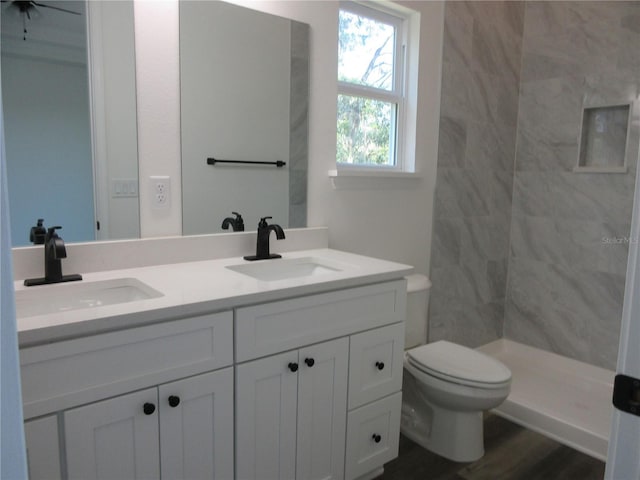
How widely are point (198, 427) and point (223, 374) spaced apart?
160 millimetres

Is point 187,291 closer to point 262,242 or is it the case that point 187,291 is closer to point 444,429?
point 262,242

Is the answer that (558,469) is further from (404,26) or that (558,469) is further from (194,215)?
(404,26)

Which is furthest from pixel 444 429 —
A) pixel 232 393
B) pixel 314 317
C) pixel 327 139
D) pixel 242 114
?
pixel 242 114

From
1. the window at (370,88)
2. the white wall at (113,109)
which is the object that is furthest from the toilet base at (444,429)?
the white wall at (113,109)

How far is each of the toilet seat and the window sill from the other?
858 millimetres

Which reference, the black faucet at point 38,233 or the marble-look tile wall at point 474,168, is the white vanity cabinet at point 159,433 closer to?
the black faucet at point 38,233

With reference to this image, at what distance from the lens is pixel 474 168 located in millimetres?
2949

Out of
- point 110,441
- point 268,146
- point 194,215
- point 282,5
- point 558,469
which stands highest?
point 282,5

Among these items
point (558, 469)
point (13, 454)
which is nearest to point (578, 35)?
point (558, 469)

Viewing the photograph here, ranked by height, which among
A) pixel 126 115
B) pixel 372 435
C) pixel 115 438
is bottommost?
pixel 372 435

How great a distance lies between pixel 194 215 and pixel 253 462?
938 mm

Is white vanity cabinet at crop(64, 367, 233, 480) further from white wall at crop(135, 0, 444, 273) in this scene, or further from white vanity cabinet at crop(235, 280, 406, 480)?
white wall at crop(135, 0, 444, 273)

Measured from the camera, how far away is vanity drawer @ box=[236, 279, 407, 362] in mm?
1437

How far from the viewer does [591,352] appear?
2924 millimetres
